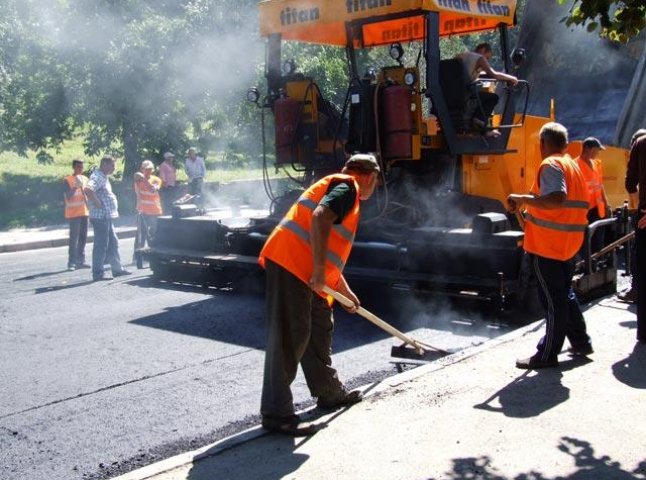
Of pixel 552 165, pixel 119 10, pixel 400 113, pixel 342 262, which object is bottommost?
pixel 342 262

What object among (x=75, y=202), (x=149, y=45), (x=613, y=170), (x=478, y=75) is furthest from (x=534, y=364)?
(x=149, y=45)

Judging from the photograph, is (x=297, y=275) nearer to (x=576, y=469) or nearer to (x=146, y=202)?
(x=576, y=469)

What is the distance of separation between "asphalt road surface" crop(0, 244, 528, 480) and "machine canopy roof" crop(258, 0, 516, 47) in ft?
8.26

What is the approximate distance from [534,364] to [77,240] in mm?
7712

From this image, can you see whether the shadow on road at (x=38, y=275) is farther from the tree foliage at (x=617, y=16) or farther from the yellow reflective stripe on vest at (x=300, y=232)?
the tree foliage at (x=617, y=16)

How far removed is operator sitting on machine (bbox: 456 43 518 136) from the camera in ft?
23.6

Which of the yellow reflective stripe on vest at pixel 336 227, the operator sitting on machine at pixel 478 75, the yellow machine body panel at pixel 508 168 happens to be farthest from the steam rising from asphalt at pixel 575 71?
the yellow reflective stripe on vest at pixel 336 227

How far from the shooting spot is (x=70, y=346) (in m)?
6.44

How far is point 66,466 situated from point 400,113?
4.15 metres

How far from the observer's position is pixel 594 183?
26.3ft

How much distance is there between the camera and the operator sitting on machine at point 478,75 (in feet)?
23.6

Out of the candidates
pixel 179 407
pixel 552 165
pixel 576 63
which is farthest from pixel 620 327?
pixel 576 63

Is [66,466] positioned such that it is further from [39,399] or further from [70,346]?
[70,346]

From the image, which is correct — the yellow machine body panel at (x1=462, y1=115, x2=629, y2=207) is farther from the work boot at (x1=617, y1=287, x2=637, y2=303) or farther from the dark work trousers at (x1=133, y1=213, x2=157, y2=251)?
the dark work trousers at (x1=133, y1=213, x2=157, y2=251)
